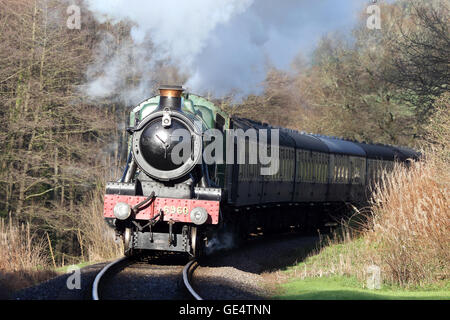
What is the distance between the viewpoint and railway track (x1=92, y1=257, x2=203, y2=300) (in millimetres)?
8852

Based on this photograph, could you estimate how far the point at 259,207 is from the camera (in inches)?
691

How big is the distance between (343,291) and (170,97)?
4427mm

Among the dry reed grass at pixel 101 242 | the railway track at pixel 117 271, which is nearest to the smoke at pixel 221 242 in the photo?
the dry reed grass at pixel 101 242

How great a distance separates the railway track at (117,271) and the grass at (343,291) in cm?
139

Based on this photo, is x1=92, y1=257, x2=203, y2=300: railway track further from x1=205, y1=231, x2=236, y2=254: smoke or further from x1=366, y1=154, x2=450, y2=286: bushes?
A: x1=366, y1=154, x2=450, y2=286: bushes

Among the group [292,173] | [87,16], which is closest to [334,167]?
[292,173]

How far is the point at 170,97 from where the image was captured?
39.0 feet

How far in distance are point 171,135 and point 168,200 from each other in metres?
1.10

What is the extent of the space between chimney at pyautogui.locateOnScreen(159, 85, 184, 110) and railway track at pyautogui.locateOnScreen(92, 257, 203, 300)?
2778 mm
